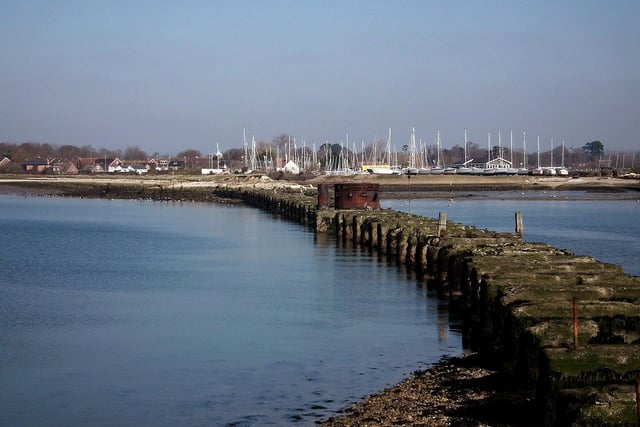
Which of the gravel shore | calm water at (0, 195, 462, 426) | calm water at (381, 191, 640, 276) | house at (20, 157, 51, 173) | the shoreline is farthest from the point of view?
house at (20, 157, 51, 173)

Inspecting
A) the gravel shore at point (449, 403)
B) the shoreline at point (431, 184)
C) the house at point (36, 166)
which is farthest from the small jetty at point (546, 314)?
the house at point (36, 166)

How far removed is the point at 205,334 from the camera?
20.6 meters

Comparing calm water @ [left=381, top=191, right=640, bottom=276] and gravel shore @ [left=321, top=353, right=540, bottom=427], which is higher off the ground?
gravel shore @ [left=321, top=353, right=540, bottom=427]

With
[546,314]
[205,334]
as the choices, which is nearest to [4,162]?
[205,334]

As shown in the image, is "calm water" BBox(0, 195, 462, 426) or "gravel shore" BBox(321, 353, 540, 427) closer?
"gravel shore" BBox(321, 353, 540, 427)

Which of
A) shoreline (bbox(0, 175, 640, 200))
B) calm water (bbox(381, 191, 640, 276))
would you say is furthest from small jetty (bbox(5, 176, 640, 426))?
shoreline (bbox(0, 175, 640, 200))

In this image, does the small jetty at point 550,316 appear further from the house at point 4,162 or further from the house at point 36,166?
the house at point 4,162

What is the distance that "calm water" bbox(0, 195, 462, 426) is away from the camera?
14773 millimetres

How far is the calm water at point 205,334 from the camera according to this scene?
14.8 meters

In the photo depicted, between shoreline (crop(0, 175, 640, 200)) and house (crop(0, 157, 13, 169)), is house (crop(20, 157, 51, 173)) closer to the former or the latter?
house (crop(0, 157, 13, 169))

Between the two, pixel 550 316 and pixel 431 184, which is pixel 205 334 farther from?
pixel 431 184

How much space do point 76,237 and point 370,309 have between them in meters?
29.9

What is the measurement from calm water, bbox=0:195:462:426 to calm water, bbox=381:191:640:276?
34.2 ft

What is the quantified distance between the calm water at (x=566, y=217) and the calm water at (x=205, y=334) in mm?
10421
